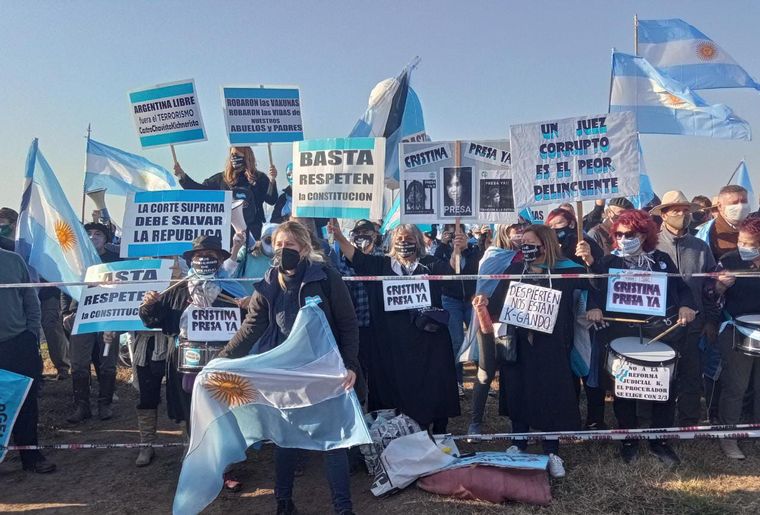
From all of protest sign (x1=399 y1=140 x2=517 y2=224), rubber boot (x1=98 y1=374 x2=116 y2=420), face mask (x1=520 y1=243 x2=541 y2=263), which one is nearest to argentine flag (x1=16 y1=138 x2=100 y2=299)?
rubber boot (x1=98 y1=374 x2=116 y2=420)

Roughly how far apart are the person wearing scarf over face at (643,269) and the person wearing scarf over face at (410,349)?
4.64 feet

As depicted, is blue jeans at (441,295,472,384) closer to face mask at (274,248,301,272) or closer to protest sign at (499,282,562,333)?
protest sign at (499,282,562,333)

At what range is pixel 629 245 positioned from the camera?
501 cm

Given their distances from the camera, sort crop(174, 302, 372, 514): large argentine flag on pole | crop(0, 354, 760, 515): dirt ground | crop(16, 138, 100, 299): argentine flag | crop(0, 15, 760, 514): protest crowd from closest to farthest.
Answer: crop(174, 302, 372, 514): large argentine flag on pole < crop(0, 15, 760, 514): protest crowd < crop(0, 354, 760, 515): dirt ground < crop(16, 138, 100, 299): argentine flag

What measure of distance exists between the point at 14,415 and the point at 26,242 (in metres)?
2.09

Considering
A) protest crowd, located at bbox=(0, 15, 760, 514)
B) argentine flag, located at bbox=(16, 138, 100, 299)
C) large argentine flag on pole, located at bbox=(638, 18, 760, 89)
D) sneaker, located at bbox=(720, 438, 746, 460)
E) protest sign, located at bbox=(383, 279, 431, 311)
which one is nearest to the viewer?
protest crowd, located at bbox=(0, 15, 760, 514)

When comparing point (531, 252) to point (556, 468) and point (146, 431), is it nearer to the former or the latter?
point (556, 468)

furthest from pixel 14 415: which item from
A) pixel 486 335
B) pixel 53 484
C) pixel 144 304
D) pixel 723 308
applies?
pixel 723 308

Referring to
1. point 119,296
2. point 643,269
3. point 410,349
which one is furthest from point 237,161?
point 643,269

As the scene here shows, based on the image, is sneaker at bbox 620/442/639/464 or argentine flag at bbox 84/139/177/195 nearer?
sneaker at bbox 620/442/639/464

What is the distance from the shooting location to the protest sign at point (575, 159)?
544 centimetres

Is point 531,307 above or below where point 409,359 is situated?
above

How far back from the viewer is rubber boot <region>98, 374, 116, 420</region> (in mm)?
7121

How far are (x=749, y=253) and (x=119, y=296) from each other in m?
5.69
